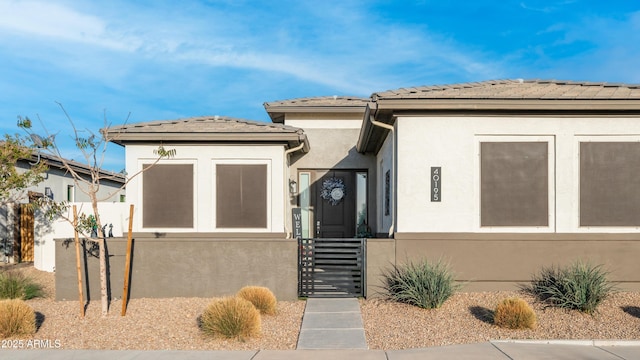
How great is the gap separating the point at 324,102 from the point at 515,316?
956 centimetres

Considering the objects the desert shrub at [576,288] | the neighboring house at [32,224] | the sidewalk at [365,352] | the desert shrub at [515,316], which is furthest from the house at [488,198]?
the neighboring house at [32,224]

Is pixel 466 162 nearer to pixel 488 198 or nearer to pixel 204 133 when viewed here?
pixel 488 198

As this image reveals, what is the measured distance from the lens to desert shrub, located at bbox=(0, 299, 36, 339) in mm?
8750

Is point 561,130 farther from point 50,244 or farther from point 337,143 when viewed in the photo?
point 50,244

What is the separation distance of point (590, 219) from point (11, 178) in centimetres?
1417

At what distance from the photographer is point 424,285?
33.7 feet

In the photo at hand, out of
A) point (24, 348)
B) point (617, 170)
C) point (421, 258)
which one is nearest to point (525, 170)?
point (617, 170)

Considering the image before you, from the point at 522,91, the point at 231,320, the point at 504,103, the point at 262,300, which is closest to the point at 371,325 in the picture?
the point at 262,300

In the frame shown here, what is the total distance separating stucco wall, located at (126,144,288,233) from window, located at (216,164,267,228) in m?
0.12

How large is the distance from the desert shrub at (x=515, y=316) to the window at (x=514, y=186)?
257cm

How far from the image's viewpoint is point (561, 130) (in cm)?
1136

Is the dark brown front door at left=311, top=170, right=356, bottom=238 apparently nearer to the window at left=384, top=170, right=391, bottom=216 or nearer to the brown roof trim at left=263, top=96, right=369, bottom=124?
the brown roof trim at left=263, top=96, right=369, bottom=124

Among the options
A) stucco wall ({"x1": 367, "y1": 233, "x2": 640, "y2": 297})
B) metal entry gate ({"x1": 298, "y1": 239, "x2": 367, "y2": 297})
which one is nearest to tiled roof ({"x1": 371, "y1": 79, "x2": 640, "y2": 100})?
stucco wall ({"x1": 367, "y1": 233, "x2": 640, "y2": 297})

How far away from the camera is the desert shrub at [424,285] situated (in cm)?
1013
